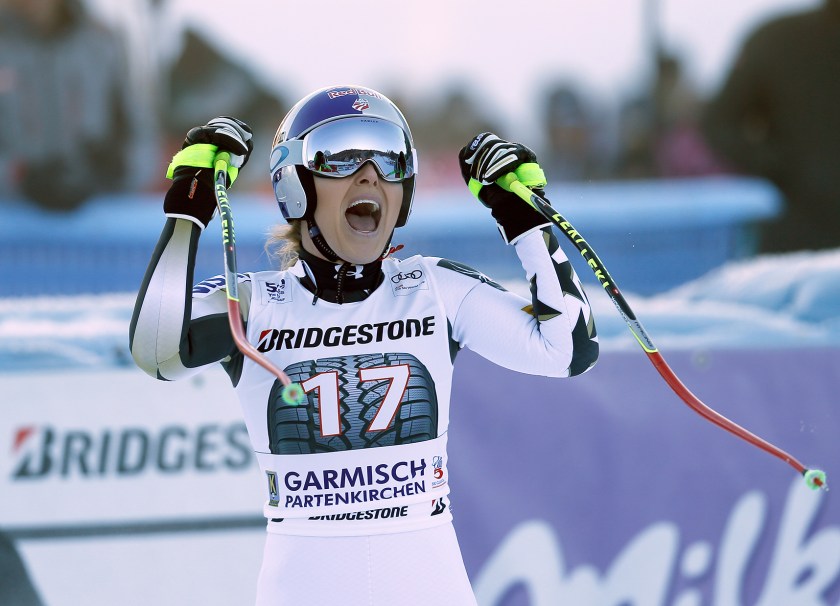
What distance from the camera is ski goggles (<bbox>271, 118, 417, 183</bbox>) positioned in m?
2.78

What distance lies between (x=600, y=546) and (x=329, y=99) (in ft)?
6.51

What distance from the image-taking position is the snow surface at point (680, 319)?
13.6 ft

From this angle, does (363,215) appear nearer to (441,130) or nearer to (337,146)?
(337,146)

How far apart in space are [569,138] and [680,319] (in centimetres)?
319

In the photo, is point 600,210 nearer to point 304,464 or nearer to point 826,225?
point 826,225

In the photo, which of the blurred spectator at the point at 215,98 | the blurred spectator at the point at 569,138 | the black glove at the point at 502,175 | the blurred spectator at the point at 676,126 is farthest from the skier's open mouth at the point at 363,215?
the blurred spectator at the point at 569,138

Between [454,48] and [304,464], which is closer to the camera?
[304,464]

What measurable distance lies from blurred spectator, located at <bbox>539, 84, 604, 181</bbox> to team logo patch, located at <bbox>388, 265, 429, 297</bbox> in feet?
14.2

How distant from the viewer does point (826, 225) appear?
19.4 feet

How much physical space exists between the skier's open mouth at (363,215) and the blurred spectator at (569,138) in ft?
14.5

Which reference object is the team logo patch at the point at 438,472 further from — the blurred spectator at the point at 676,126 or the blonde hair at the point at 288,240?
the blurred spectator at the point at 676,126

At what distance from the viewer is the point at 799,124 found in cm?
600

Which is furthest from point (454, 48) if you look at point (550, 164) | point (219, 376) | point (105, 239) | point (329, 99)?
point (329, 99)

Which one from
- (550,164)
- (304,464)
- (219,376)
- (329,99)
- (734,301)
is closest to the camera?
(304,464)
